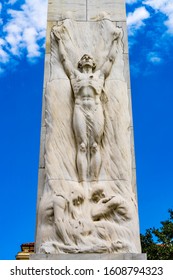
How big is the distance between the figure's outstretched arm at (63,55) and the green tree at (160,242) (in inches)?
612

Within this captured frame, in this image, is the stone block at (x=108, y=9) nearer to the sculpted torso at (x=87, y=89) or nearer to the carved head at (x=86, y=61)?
the carved head at (x=86, y=61)

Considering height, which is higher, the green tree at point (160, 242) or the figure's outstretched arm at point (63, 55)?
the figure's outstretched arm at point (63, 55)

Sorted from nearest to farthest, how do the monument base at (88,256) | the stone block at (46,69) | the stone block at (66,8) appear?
the monument base at (88,256) → the stone block at (46,69) → the stone block at (66,8)

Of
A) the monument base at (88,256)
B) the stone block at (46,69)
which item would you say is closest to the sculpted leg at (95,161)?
the monument base at (88,256)

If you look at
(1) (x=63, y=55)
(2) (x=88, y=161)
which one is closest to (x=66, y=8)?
(1) (x=63, y=55)

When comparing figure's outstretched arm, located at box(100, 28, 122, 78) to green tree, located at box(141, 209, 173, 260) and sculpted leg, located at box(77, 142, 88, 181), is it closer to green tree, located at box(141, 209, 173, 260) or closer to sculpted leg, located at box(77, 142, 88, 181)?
sculpted leg, located at box(77, 142, 88, 181)

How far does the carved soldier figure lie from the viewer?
777cm

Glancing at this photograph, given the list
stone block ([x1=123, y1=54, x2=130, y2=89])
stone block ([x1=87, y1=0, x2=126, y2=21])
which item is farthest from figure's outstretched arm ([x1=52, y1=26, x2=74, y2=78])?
stone block ([x1=123, y1=54, x2=130, y2=89])

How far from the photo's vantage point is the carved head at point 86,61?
859 cm

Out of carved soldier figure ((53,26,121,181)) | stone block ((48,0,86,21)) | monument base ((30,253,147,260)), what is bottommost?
monument base ((30,253,147,260))

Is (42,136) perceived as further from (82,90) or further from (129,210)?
(129,210)
